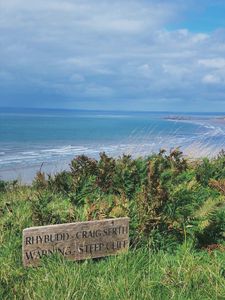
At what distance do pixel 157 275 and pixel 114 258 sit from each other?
59 cm

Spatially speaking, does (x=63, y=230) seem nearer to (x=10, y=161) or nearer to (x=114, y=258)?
(x=114, y=258)

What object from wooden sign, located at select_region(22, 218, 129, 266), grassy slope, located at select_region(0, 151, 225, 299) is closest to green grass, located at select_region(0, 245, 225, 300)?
grassy slope, located at select_region(0, 151, 225, 299)

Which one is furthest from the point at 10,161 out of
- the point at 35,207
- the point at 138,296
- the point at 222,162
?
the point at 138,296

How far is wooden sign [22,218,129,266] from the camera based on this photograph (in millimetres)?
5434

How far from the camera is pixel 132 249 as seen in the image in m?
5.91

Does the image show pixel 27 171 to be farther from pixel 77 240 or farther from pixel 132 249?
pixel 77 240

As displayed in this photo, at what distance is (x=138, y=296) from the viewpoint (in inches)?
183

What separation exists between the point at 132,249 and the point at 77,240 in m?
0.61

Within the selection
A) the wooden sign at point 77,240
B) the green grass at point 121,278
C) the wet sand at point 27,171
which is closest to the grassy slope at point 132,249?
the green grass at point 121,278

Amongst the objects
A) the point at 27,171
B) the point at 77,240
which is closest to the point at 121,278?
the point at 77,240

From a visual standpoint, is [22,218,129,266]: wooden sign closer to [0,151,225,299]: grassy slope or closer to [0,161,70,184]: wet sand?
[0,151,225,299]: grassy slope

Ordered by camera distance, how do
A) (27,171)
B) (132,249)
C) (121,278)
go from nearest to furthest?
(121,278)
(132,249)
(27,171)

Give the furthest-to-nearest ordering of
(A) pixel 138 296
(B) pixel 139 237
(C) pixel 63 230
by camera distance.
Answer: (B) pixel 139 237
(C) pixel 63 230
(A) pixel 138 296

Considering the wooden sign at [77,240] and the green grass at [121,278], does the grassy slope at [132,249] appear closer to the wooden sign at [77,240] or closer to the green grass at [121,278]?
the green grass at [121,278]
